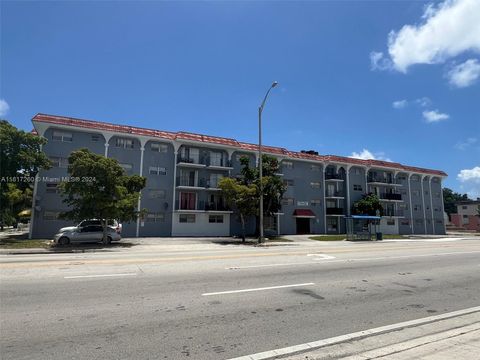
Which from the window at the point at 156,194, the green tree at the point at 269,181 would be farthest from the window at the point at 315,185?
the window at the point at 156,194

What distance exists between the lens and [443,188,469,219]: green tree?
115m

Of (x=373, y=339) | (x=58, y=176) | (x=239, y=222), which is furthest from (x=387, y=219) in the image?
(x=373, y=339)

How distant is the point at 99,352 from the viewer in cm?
494

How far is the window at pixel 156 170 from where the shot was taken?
127ft

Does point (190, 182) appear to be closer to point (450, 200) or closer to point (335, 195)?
point (335, 195)

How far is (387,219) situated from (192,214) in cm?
3217

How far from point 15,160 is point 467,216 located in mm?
102867

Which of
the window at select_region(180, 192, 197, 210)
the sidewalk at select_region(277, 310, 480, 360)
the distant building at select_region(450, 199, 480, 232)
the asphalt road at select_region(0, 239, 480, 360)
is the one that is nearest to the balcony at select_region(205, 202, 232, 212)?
the window at select_region(180, 192, 197, 210)

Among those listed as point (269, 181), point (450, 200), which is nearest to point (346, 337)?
point (269, 181)

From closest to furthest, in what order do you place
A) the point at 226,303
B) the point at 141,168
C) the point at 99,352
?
the point at 99,352 → the point at 226,303 → the point at 141,168

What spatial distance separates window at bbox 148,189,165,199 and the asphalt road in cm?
2598

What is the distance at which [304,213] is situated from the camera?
47469 mm

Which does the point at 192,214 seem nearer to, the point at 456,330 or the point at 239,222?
the point at 239,222

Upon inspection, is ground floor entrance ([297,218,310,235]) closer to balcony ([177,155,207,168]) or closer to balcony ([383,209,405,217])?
balcony ([383,209,405,217])
